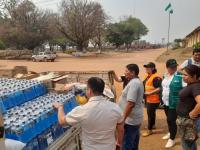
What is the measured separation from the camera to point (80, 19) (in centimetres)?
6075

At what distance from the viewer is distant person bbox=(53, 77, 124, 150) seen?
3.63 m

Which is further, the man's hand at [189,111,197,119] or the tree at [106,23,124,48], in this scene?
the tree at [106,23,124,48]

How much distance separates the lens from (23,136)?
3.58 metres

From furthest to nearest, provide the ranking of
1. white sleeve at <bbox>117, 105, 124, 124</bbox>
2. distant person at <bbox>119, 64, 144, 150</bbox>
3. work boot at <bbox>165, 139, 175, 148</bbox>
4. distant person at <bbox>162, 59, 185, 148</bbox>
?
work boot at <bbox>165, 139, 175, 148</bbox>, distant person at <bbox>162, 59, 185, 148</bbox>, distant person at <bbox>119, 64, 144, 150</bbox>, white sleeve at <bbox>117, 105, 124, 124</bbox>

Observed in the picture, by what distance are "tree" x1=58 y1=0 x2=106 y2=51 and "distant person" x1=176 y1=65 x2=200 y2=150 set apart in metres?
56.3

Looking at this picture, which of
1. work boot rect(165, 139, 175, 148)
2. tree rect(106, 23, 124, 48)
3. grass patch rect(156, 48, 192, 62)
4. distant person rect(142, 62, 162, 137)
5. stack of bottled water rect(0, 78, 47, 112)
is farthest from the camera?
tree rect(106, 23, 124, 48)

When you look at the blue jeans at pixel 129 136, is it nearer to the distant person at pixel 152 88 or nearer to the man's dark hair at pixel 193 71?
the man's dark hair at pixel 193 71

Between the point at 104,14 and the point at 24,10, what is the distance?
14081 millimetres

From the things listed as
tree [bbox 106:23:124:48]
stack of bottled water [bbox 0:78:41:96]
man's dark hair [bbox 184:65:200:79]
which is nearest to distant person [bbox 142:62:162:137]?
man's dark hair [bbox 184:65:200:79]

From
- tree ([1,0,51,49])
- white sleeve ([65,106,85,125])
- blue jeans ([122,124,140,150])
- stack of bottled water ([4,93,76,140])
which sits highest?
tree ([1,0,51,49])

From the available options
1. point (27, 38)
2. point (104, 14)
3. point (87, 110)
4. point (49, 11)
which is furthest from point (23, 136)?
point (49, 11)

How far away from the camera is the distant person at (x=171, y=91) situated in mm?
6441

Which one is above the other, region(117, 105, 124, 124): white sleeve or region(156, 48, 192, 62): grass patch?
region(117, 105, 124, 124): white sleeve

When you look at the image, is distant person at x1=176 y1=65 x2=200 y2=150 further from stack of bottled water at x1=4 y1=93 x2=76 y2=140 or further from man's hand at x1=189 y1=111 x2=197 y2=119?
stack of bottled water at x1=4 y1=93 x2=76 y2=140
